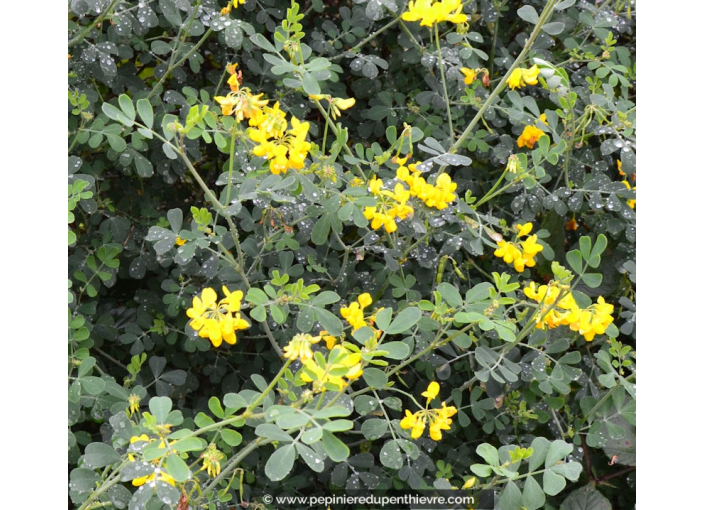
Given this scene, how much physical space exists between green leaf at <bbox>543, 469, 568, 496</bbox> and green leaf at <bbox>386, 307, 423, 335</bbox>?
1.16 feet

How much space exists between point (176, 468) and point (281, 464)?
146 millimetres

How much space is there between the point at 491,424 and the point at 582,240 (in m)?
0.51

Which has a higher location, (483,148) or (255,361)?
(483,148)

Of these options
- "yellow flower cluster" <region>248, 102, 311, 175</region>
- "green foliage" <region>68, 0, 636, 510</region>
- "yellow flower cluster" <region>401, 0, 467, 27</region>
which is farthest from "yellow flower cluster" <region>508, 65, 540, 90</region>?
"yellow flower cluster" <region>248, 102, 311, 175</region>

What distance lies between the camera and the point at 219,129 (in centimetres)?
147

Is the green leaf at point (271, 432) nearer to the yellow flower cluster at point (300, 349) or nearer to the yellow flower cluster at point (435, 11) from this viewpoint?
the yellow flower cluster at point (300, 349)

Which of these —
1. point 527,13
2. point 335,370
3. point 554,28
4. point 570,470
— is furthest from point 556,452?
point 527,13

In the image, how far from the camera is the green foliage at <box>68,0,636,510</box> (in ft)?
3.99

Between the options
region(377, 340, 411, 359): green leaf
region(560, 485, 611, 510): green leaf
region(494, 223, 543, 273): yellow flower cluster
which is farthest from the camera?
region(560, 485, 611, 510): green leaf

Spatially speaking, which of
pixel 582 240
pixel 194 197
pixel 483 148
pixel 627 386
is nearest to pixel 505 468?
pixel 627 386

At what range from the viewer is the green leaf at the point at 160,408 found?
1019mm

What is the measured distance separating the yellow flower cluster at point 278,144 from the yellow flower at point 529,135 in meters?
0.68

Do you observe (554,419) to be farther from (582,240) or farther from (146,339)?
(146,339)

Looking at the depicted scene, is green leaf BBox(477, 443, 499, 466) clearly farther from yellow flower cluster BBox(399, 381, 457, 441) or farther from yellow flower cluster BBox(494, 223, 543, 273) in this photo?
yellow flower cluster BBox(494, 223, 543, 273)
